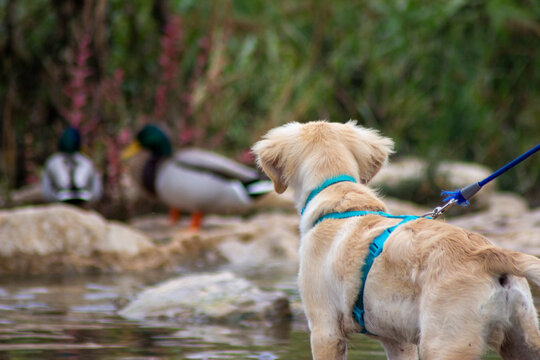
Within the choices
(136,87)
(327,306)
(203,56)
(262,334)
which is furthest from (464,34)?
(327,306)

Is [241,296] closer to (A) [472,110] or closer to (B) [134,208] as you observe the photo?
(B) [134,208]

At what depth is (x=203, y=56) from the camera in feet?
37.9

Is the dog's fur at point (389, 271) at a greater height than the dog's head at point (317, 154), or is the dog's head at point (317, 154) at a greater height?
the dog's head at point (317, 154)

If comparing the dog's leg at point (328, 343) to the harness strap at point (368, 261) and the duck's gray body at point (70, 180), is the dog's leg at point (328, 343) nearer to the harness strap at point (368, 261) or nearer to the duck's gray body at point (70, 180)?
the harness strap at point (368, 261)

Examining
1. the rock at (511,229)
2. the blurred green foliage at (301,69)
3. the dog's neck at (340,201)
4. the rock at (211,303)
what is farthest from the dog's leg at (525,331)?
the blurred green foliage at (301,69)

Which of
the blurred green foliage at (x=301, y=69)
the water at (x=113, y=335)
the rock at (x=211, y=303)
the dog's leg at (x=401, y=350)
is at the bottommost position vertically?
the water at (x=113, y=335)

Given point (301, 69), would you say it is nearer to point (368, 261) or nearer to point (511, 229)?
point (511, 229)

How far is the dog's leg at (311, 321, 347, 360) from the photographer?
10.9ft

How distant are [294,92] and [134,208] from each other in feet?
11.3

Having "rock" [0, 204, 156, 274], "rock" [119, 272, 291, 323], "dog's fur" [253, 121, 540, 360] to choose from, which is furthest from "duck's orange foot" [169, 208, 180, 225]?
"dog's fur" [253, 121, 540, 360]

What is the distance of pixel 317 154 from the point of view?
371 cm

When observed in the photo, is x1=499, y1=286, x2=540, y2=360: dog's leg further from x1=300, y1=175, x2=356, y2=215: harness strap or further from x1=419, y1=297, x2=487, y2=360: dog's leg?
x1=300, y1=175, x2=356, y2=215: harness strap

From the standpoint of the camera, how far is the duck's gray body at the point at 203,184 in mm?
10562

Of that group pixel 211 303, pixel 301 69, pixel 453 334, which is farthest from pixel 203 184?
pixel 453 334
